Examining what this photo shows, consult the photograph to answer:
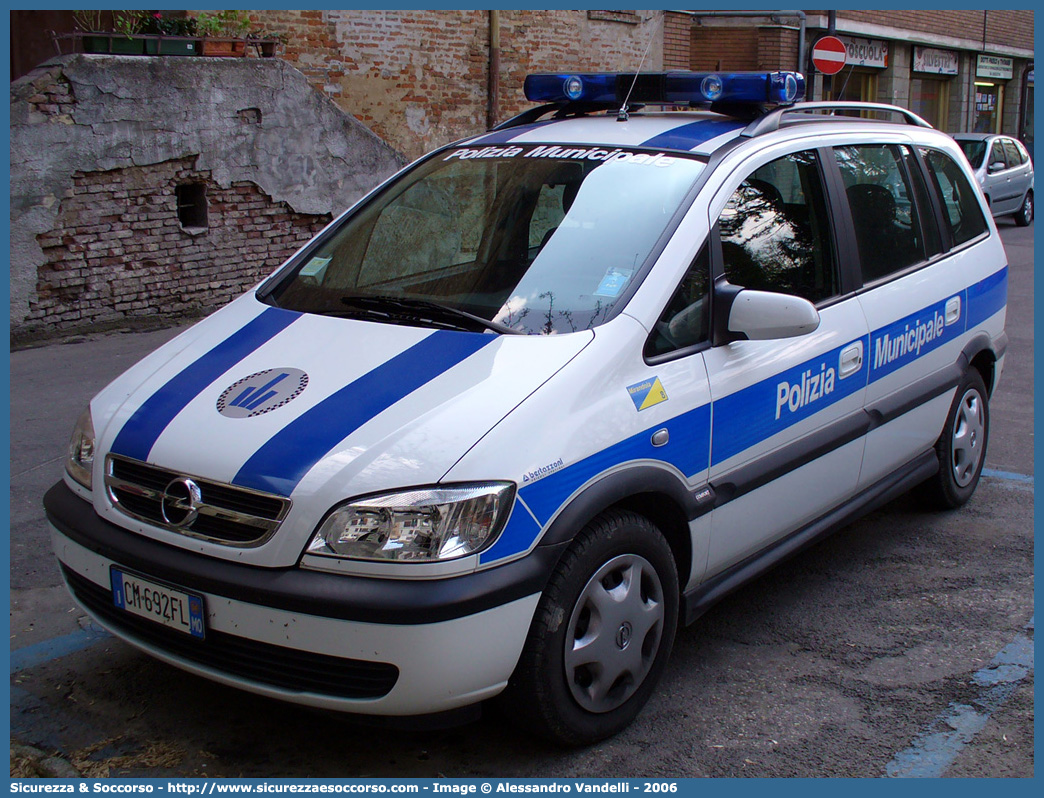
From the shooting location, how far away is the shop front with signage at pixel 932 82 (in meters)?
24.8

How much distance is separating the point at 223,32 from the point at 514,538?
26.9ft

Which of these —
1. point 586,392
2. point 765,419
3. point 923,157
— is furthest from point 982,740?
point 923,157

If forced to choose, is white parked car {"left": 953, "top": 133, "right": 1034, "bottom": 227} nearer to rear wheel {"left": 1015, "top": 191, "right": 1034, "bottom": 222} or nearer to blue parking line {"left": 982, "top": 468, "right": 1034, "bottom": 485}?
rear wheel {"left": 1015, "top": 191, "right": 1034, "bottom": 222}

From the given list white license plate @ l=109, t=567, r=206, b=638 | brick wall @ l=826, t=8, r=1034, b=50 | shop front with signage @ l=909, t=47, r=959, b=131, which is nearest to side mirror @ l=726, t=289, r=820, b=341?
white license plate @ l=109, t=567, r=206, b=638

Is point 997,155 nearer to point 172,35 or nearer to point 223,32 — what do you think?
point 223,32

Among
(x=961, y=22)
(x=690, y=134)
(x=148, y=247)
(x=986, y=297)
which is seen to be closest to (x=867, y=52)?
(x=961, y=22)

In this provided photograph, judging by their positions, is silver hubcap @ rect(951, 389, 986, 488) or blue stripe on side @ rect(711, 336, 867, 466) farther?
silver hubcap @ rect(951, 389, 986, 488)

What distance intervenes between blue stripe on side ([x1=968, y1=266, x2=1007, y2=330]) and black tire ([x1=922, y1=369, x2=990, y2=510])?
0.26 metres

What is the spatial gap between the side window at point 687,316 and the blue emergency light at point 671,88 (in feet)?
2.75

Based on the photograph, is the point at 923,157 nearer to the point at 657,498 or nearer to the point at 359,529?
the point at 657,498

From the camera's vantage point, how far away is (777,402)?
11.6 ft

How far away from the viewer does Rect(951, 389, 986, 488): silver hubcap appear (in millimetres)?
4898

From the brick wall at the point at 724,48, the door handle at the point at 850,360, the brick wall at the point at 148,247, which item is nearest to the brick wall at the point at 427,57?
the brick wall at the point at 148,247

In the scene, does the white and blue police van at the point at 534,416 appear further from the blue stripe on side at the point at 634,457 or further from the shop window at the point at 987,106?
the shop window at the point at 987,106
